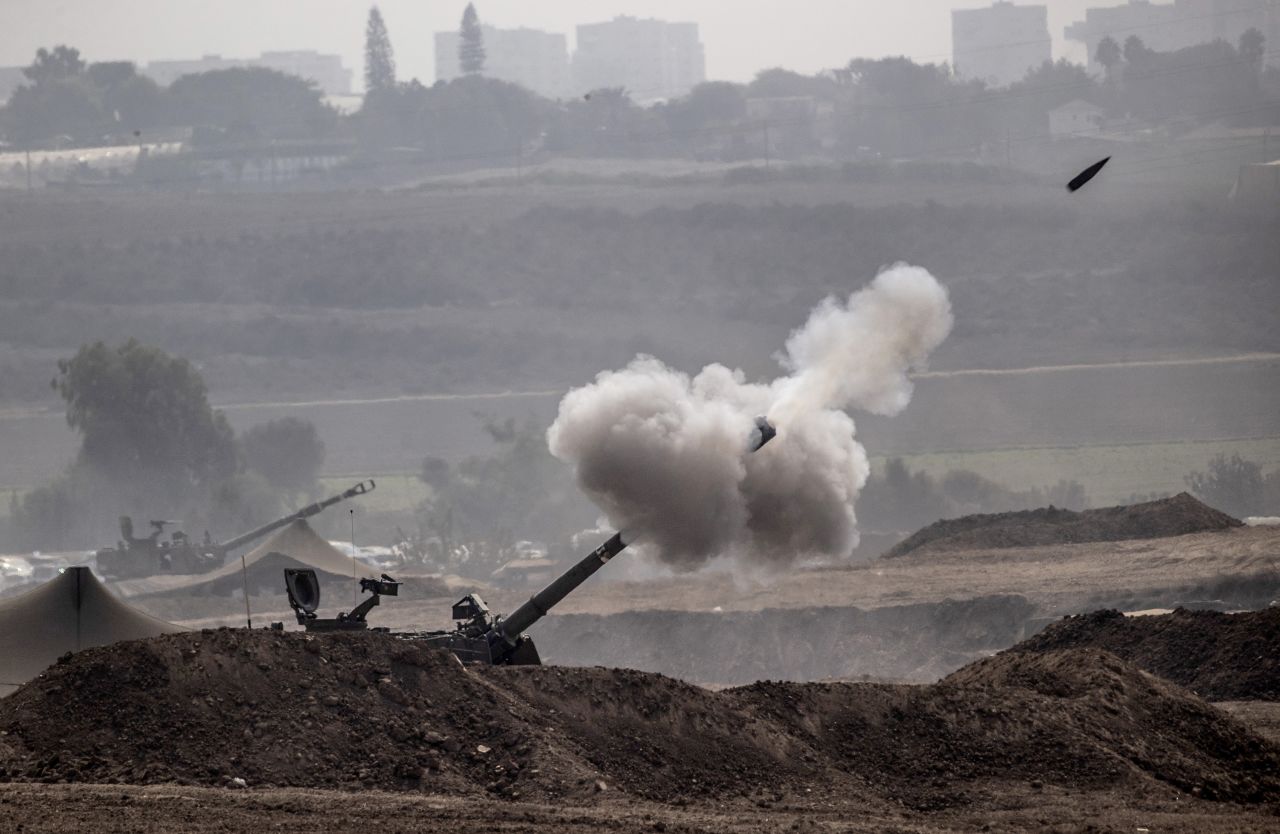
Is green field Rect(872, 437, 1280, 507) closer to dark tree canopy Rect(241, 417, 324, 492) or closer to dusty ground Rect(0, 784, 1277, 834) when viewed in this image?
dark tree canopy Rect(241, 417, 324, 492)

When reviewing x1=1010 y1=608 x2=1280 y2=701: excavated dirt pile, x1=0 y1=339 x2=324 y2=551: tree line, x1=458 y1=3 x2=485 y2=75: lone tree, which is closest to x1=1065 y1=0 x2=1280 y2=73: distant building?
x1=458 y1=3 x2=485 y2=75: lone tree

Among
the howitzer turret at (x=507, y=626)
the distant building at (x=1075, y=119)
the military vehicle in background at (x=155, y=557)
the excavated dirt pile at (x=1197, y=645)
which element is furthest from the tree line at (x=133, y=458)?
the distant building at (x=1075, y=119)

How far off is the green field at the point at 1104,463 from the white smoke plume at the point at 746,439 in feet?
153

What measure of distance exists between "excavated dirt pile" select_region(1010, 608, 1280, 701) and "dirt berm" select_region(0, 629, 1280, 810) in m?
5.31

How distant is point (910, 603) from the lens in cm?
4347

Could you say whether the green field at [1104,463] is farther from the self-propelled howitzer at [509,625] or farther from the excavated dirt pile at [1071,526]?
the self-propelled howitzer at [509,625]

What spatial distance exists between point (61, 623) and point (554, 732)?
36.6 feet

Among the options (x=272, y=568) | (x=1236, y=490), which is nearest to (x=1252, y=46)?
(x=1236, y=490)

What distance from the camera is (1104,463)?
78.8m

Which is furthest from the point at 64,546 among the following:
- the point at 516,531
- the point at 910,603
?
the point at 910,603

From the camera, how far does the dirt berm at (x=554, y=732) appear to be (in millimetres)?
21078

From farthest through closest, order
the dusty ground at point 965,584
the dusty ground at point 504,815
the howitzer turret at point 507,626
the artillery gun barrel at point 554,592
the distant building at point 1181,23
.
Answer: the distant building at point 1181,23 < the dusty ground at point 965,584 < the artillery gun barrel at point 554,592 < the howitzer turret at point 507,626 < the dusty ground at point 504,815

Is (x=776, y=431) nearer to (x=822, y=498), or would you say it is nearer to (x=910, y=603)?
(x=822, y=498)

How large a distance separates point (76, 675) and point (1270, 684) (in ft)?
52.2
